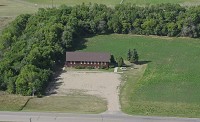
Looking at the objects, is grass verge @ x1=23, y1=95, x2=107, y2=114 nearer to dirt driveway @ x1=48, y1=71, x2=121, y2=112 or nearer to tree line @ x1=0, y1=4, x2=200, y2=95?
dirt driveway @ x1=48, y1=71, x2=121, y2=112

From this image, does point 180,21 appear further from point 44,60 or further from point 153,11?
point 44,60

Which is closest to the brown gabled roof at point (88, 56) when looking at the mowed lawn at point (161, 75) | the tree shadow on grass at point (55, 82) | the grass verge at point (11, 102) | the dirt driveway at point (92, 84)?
the tree shadow on grass at point (55, 82)

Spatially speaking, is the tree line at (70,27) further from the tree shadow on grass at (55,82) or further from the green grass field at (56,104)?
the green grass field at (56,104)

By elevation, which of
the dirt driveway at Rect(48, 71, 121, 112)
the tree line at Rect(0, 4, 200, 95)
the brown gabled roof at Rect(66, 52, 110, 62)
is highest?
→ the tree line at Rect(0, 4, 200, 95)

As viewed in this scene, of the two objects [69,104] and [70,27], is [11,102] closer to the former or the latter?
[69,104]

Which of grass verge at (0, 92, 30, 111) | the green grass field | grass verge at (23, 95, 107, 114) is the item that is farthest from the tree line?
grass verge at (23, 95, 107, 114)

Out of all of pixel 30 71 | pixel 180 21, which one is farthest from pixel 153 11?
pixel 30 71

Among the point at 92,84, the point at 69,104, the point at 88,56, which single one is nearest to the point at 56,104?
the point at 69,104
